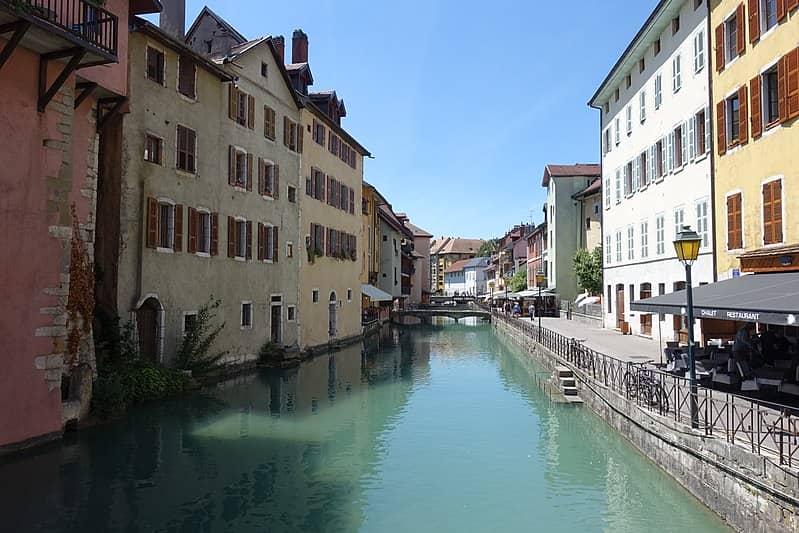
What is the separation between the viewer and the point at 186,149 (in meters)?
21.8

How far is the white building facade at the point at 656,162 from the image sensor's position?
70.0 feet

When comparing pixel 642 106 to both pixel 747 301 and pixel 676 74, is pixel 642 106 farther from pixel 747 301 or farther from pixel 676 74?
pixel 747 301

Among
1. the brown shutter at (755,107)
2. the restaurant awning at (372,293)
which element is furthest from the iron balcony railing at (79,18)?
the restaurant awning at (372,293)

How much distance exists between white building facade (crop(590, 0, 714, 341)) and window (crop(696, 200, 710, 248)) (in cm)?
3

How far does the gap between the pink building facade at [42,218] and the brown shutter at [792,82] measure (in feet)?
51.6

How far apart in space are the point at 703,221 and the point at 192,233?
56.9 ft

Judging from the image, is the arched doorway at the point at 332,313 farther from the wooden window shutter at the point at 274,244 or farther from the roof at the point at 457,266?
the roof at the point at 457,266

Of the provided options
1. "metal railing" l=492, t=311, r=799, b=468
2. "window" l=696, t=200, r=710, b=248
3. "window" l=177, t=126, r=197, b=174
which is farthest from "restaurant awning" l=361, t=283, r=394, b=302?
"window" l=696, t=200, r=710, b=248

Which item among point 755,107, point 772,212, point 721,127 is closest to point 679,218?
point 721,127

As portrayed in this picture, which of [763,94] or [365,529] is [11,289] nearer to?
[365,529]

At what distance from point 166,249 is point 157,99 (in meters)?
4.83

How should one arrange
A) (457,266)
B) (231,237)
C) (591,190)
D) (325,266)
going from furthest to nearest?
1. (457,266)
2. (591,190)
3. (325,266)
4. (231,237)

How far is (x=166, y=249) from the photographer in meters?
20.5

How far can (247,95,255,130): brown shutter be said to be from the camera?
2608 cm
